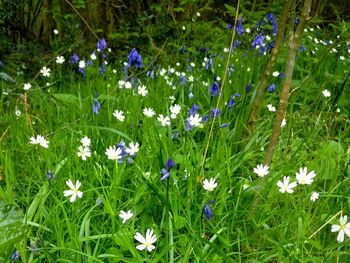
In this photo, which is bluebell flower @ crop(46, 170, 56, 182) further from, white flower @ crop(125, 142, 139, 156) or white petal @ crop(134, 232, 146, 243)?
white petal @ crop(134, 232, 146, 243)

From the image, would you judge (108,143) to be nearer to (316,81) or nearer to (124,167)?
(124,167)

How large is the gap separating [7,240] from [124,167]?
2.35 feet

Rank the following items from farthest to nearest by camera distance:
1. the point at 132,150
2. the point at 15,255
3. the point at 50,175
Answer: the point at 132,150 → the point at 50,175 → the point at 15,255

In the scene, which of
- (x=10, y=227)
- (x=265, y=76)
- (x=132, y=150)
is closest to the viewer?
(x=10, y=227)

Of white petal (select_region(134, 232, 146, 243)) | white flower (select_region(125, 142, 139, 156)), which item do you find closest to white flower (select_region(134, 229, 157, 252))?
white petal (select_region(134, 232, 146, 243))

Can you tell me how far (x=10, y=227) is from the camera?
1336 mm

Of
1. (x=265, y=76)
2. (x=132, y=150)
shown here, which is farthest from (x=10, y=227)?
(x=265, y=76)

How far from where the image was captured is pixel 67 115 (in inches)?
106

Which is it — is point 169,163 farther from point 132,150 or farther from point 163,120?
point 163,120

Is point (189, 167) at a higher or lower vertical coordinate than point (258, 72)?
lower

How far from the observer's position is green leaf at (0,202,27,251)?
1.31 m

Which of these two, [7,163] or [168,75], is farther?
[168,75]

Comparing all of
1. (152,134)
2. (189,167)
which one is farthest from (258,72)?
(189,167)

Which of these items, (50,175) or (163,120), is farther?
(163,120)
